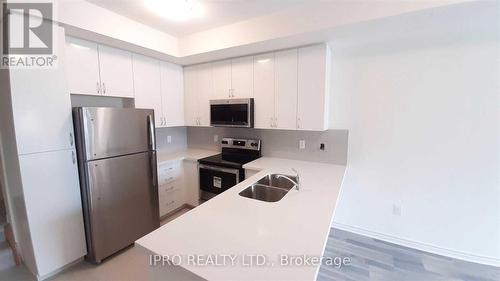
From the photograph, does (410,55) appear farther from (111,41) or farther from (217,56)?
(111,41)

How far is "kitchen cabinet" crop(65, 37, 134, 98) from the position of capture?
2.14 metres

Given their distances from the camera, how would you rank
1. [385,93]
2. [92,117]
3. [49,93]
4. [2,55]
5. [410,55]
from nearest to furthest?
[2,55] → [49,93] → [92,117] → [410,55] → [385,93]

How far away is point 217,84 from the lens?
3020mm

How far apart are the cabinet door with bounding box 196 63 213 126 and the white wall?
5.64 feet

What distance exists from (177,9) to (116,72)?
1.10 metres

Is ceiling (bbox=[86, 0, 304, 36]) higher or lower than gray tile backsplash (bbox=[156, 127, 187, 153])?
higher

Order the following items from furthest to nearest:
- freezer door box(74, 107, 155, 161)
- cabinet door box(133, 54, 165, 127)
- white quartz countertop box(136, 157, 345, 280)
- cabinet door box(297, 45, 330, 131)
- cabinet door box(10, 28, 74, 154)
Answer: cabinet door box(133, 54, 165, 127) → cabinet door box(297, 45, 330, 131) → freezer door box(74, 107, 155, 161) → cabinet door box(10, 28, 74, 154) → white quartz countertop box(136, 157, 345, 280)

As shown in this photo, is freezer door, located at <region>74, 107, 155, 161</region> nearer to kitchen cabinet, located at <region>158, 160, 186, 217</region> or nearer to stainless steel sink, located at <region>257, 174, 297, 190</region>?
kitchen cabinet, located at <region>158, 160, 186, 217</region>

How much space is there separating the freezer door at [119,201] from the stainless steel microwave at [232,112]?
1.00 metres

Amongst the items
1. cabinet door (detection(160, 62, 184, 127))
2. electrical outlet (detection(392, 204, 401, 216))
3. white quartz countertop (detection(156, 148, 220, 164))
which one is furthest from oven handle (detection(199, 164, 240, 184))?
electrical outlet (detection(392, 204, 401, 216))

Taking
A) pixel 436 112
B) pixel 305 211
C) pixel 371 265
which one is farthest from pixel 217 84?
pixel 371 265

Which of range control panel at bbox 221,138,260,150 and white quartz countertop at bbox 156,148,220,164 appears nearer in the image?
white quartz countertop at bbox 156,148,220,164

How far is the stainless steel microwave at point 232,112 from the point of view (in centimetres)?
275

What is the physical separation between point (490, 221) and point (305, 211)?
2.21m
